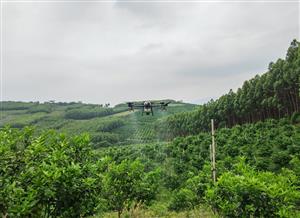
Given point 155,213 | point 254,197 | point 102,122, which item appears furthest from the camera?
point 102,122

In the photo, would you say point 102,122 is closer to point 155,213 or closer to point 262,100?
point 262,100

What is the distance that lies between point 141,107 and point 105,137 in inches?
2271

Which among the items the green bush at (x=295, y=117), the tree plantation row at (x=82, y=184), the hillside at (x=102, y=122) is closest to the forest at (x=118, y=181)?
the tree plantation row at (x=82, y=184)

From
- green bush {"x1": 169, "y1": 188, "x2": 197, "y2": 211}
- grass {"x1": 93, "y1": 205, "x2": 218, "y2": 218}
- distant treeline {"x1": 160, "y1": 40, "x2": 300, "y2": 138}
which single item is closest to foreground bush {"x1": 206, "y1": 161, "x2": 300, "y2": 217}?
grass {"x1": 93, "y1": 205, "x2": 218, "y2": 218}

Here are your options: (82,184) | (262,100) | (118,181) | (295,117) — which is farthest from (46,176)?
(262,100)

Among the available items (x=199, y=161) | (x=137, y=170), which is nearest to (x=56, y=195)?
(x=137, y=170)

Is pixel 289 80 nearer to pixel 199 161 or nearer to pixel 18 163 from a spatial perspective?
pixel 199 161

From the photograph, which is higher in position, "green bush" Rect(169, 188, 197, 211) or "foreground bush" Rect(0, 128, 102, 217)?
"foreground bush" Rect(0, 128, 102, 217)

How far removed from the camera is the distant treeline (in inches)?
1323

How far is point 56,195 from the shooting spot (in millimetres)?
4785

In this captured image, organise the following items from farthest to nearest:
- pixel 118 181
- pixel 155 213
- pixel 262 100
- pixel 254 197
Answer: pixel 262 100 < pixel 155 213 < pixel 118 181 < pixel 254 197

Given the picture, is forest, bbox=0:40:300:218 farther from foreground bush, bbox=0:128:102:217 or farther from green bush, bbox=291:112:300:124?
green bush, bbox=291:112:300:124

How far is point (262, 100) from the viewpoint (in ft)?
123

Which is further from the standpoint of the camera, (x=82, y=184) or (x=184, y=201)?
(x=184, y=201)
